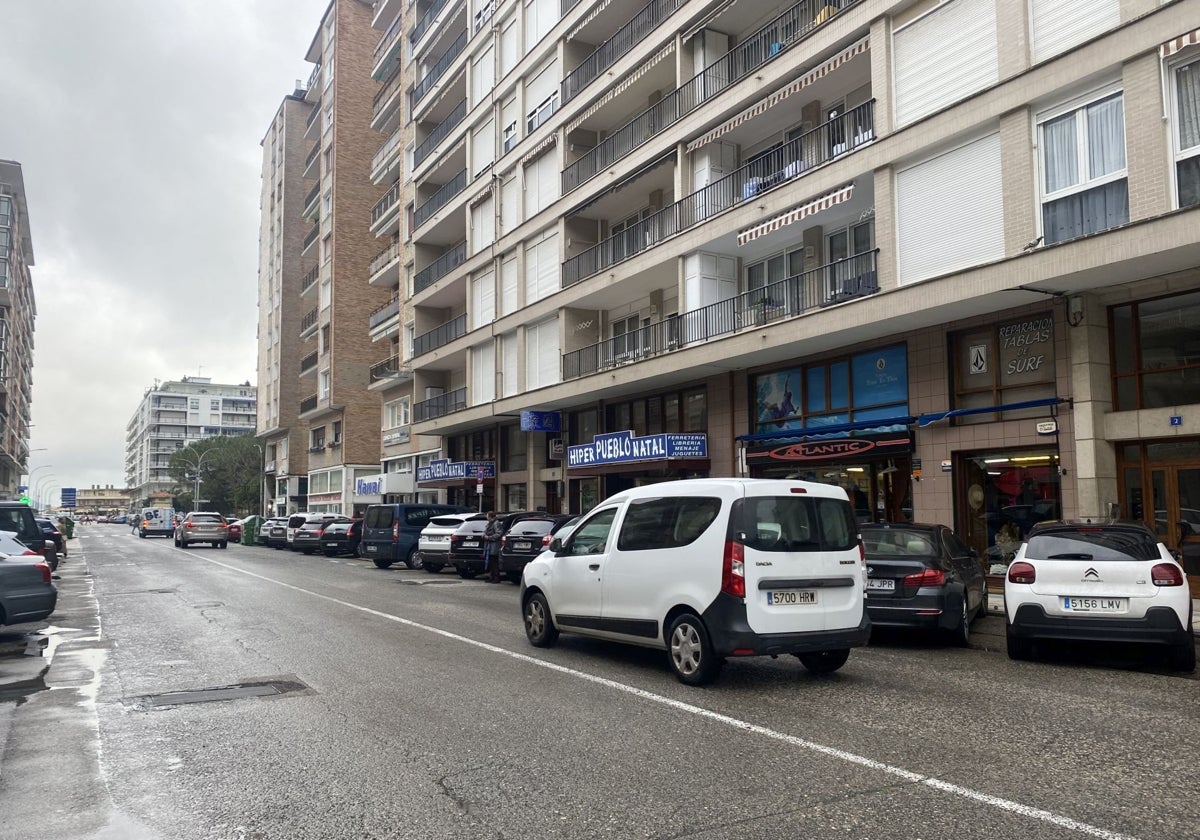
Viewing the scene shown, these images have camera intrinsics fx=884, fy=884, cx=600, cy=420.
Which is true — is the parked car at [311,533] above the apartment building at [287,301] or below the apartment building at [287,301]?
below

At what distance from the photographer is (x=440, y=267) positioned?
37.8 m

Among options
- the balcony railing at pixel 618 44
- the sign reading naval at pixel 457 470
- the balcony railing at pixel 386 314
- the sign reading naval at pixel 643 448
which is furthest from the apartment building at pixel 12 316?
the sign reading naval at pixel 643 448

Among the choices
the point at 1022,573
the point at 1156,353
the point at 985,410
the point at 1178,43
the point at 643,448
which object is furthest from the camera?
the point at 643,448

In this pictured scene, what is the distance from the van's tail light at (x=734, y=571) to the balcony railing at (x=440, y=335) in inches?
1111

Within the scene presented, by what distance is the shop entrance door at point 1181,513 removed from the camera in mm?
13391

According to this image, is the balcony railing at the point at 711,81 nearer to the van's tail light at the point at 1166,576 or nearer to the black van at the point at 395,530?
the black van at the point at 395,530

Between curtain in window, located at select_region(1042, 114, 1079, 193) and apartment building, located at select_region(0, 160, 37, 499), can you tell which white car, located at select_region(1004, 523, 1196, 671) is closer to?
curtain in window, located at select_region(1042, 114, 1079, 193)

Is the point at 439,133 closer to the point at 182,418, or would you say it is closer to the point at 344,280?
the point at 344,280

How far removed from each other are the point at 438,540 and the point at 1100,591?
16.8m

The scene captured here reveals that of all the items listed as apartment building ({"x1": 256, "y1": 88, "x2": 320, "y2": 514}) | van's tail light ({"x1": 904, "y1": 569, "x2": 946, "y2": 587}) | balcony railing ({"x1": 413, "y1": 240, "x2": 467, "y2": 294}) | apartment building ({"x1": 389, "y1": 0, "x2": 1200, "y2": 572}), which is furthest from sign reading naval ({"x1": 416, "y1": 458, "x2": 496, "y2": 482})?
apartment building ({"x1": 256, "y1": 88, "x2": 320, "y2": 514})

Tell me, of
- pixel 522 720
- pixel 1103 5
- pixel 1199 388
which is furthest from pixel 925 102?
pixel 522 720

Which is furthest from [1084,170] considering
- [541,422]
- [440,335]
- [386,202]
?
[386,202]

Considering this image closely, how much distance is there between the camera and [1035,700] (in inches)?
282

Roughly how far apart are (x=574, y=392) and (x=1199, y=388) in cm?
1628
